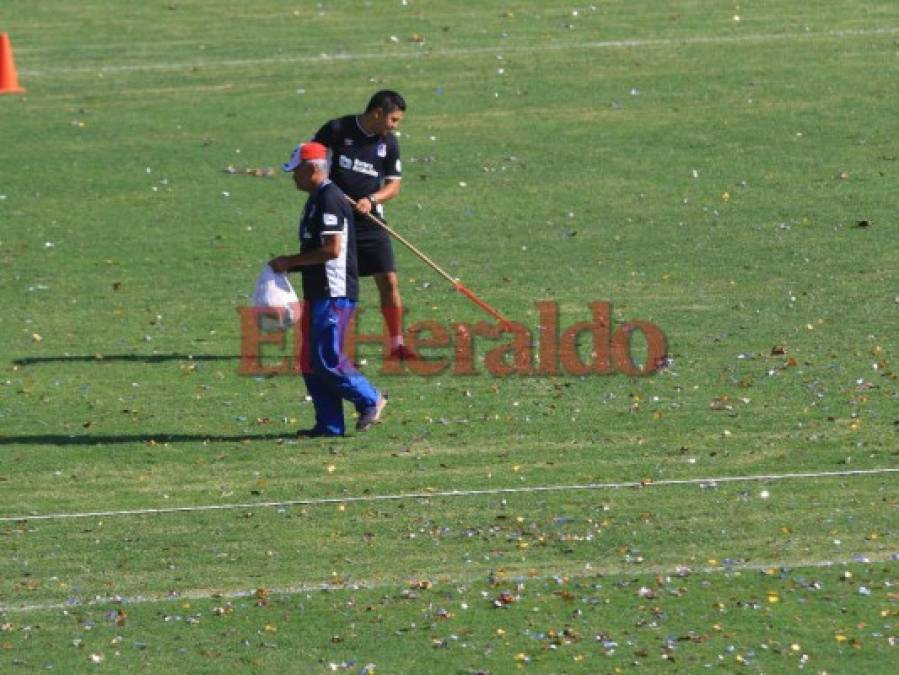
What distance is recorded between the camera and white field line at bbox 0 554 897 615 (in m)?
9.18

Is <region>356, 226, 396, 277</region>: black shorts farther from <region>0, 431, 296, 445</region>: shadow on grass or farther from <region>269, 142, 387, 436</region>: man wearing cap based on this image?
<region>0, 431, 296, 445</region>: shadow on grass

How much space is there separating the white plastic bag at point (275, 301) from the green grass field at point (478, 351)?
0.72 metres

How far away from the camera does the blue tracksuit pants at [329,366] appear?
11.7 meters

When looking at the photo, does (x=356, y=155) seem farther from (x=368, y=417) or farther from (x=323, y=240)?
(x=368, y=417)

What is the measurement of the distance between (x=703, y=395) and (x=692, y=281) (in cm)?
324

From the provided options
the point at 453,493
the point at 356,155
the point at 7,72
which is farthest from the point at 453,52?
the point at 453,493

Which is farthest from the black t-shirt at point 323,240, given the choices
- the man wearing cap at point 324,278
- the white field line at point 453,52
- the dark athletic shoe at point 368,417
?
the white field line at point 453,52

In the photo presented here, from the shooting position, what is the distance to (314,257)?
1164 centimetres

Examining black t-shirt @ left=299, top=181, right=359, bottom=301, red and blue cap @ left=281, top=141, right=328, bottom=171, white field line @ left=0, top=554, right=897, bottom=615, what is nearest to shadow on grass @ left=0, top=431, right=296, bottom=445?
black t-shirt @ left=299, top=181, right=359, bottom=301

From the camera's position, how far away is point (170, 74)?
2247 cm

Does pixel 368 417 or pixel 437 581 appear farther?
pixel 368 417

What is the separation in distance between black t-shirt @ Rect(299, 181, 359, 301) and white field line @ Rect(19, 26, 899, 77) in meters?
11.2

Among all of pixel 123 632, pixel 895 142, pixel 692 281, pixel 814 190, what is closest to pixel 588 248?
pixel 692 281

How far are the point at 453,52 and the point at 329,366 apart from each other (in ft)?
38.4
